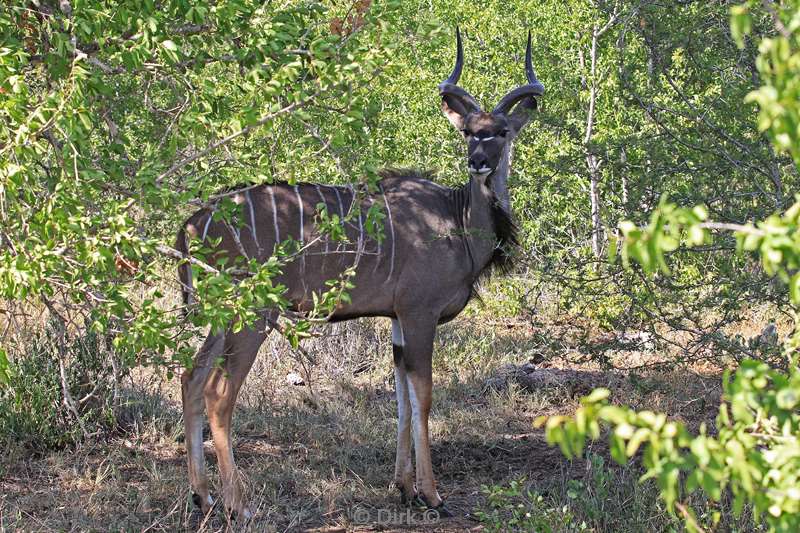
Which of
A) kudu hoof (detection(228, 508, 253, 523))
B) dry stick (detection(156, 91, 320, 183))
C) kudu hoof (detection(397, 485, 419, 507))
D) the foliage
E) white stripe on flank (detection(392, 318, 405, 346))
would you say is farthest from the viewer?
white stripe on flank (detection(392, 318, 405, 346))

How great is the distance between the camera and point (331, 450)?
5480 millimetres

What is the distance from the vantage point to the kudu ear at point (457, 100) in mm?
5617

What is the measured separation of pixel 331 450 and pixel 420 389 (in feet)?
2.27

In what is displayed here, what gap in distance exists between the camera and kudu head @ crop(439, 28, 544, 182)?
5340 mm

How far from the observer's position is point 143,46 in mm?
3109

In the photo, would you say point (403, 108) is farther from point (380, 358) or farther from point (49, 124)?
point (49, 124)

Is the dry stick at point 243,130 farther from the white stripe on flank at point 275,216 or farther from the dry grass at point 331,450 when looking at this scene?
the dry grass at point 331,450

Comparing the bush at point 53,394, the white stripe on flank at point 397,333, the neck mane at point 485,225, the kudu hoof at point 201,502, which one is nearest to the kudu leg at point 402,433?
the white stripe on flank at point 397,333

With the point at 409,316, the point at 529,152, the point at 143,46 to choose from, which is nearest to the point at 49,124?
the point at 143,46

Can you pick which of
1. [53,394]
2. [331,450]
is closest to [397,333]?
[331,450]

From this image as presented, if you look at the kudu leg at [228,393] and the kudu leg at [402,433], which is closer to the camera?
the kudu leg at [228,393]

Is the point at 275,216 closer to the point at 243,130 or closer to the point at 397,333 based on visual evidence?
the point at 397,333

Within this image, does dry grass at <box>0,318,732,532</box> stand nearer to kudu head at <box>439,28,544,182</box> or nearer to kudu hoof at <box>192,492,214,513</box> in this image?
kudu hoof at <box>192,492,214,513</box>

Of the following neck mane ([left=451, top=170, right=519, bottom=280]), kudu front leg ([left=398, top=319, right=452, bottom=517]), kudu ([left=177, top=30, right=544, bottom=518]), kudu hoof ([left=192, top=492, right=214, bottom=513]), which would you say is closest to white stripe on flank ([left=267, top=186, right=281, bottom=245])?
kudu ([left=177, top=30, right=544, bottom=518])
